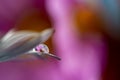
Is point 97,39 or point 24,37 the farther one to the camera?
point 97,39

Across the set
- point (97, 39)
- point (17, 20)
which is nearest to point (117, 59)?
point (97, 39)

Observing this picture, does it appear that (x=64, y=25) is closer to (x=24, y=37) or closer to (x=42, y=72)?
(x=42, y=72)

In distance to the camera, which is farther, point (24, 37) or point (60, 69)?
point (60, 69)

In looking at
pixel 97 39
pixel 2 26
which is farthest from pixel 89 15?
pixel 2 26

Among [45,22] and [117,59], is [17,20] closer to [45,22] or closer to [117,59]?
[45,22]
